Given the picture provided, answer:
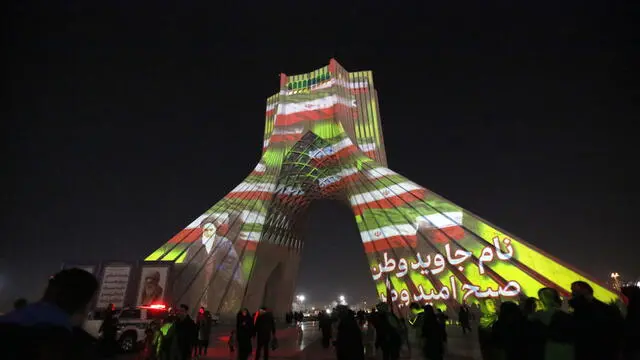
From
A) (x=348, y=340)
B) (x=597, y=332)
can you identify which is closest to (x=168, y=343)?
(x=348, y=340)

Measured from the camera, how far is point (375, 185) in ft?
81.8

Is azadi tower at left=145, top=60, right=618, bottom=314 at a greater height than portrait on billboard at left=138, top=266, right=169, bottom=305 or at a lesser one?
greater

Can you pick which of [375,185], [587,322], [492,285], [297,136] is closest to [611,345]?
[587,322]

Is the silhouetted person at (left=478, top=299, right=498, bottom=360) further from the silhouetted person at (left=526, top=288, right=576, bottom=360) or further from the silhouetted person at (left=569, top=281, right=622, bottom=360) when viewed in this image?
the silhouetted person at (left=569, top=281, right=622, bottom=360)

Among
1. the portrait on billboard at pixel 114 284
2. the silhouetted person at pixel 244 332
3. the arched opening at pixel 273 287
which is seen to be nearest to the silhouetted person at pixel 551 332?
the silhouetted person at pixel 244 332

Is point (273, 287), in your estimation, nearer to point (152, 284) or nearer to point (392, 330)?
point (152, 284)

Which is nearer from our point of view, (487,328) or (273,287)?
(487,328)

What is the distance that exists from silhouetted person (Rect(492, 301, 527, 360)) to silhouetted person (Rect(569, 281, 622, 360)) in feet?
2.38

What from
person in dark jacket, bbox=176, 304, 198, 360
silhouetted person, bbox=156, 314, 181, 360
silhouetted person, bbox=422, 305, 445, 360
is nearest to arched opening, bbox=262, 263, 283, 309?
person in dark jacket, bbox=176, 304, 198, 360

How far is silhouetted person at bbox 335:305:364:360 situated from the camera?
5.26 meters

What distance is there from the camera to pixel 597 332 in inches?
129

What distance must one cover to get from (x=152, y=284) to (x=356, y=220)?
1343cm

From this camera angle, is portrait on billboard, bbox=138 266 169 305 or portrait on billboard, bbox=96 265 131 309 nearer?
portrait on billboard, bbox=96 265 131 309

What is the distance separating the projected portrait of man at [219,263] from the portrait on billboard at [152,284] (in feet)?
15.7
